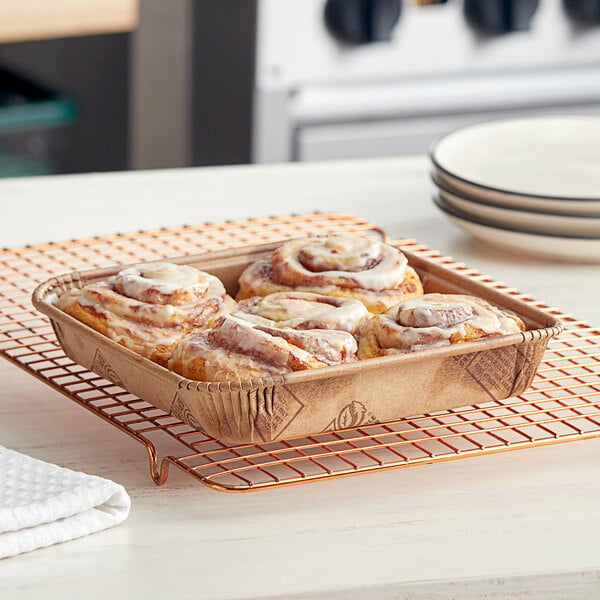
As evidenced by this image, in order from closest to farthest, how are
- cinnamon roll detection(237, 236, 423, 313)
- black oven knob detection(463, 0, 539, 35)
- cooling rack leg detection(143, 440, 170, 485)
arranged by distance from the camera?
cooling rack leg detection(143, 440, 170, 485), cinnamon roll detection(237, 236, 423, 313), black oven knob detection(463, 0, 539, 35)

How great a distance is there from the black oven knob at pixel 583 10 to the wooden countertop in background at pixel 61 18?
90 centimetres

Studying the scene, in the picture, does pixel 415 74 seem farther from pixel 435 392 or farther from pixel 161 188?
pixel 435 392

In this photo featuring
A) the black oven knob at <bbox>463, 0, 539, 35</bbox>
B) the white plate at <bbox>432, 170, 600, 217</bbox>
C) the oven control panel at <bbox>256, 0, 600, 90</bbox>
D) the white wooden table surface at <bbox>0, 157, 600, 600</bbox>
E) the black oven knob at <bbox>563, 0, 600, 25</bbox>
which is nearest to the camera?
the white wooden table surface at <bbox>0, 157, 600, 600</bbox>

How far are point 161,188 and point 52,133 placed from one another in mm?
1501

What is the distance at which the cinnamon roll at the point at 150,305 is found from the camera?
3.12 ft

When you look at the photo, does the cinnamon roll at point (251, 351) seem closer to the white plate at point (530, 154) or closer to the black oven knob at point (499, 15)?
the white plate at point (530, 154)

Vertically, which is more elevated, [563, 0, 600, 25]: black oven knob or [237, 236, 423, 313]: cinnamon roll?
[563, 0, 600, 25]: black oven knob

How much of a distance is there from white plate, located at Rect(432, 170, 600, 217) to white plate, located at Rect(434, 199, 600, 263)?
0.08ft

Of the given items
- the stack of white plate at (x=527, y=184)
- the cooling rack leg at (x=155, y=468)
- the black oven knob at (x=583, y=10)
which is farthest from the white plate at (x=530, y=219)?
the black oven knob at (x=583, y=10)

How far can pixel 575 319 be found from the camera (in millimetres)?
1225

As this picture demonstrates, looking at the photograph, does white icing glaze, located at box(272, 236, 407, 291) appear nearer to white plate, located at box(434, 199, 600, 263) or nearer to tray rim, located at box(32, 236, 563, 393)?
tray rim, located at box(32, 236, 563, 393)

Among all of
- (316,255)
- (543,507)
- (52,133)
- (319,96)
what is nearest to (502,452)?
(543,507)

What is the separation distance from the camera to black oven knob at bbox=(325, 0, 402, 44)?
99.3 inches

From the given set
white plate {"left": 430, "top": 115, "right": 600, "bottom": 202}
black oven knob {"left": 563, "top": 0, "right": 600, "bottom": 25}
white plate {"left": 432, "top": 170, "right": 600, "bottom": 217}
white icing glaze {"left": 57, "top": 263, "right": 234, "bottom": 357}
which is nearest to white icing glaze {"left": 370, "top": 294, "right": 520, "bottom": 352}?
white icing glaze {"left": 57, "top": 263, "right": 234, "bottom": 357}
